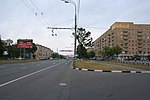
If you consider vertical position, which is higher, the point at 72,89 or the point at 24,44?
the point at 24,44

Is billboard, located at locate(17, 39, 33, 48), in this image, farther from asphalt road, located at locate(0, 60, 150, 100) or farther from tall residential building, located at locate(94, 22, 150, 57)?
asphalt road, located at locate(0, 60, 150, 100)

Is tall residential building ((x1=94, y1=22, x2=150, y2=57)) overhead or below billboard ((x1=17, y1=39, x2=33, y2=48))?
overhead

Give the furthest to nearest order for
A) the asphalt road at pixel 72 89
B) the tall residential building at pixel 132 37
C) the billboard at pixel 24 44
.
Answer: the tall residential building at pixel 132 37 < the billboard at pixel 24 44 < the asphalt road at pixel 72 89

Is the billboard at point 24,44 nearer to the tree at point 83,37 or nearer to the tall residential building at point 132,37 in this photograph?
the tree at point 83,37

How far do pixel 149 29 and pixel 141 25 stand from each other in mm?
5256

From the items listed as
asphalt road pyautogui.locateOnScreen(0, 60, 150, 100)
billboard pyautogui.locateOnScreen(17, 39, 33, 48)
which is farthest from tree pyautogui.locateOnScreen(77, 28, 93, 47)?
asphalt road pyautogui.locateOnScreen(0, 60, 150, 100)

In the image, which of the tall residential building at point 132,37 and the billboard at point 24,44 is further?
the tall residential building at point 132,37

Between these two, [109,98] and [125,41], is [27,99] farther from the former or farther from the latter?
[125,41]

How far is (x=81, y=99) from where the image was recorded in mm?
7598

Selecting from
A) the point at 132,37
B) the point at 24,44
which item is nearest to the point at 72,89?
the point at 24,44

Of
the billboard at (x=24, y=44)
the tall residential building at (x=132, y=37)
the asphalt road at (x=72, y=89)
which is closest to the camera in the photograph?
the asphalt road at (x=72, y=89)

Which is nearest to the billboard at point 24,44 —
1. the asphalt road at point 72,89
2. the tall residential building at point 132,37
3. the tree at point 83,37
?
the tree at point 83,37

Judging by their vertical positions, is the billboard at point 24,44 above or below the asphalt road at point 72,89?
above

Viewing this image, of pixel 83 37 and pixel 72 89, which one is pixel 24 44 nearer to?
pixel 83 37
